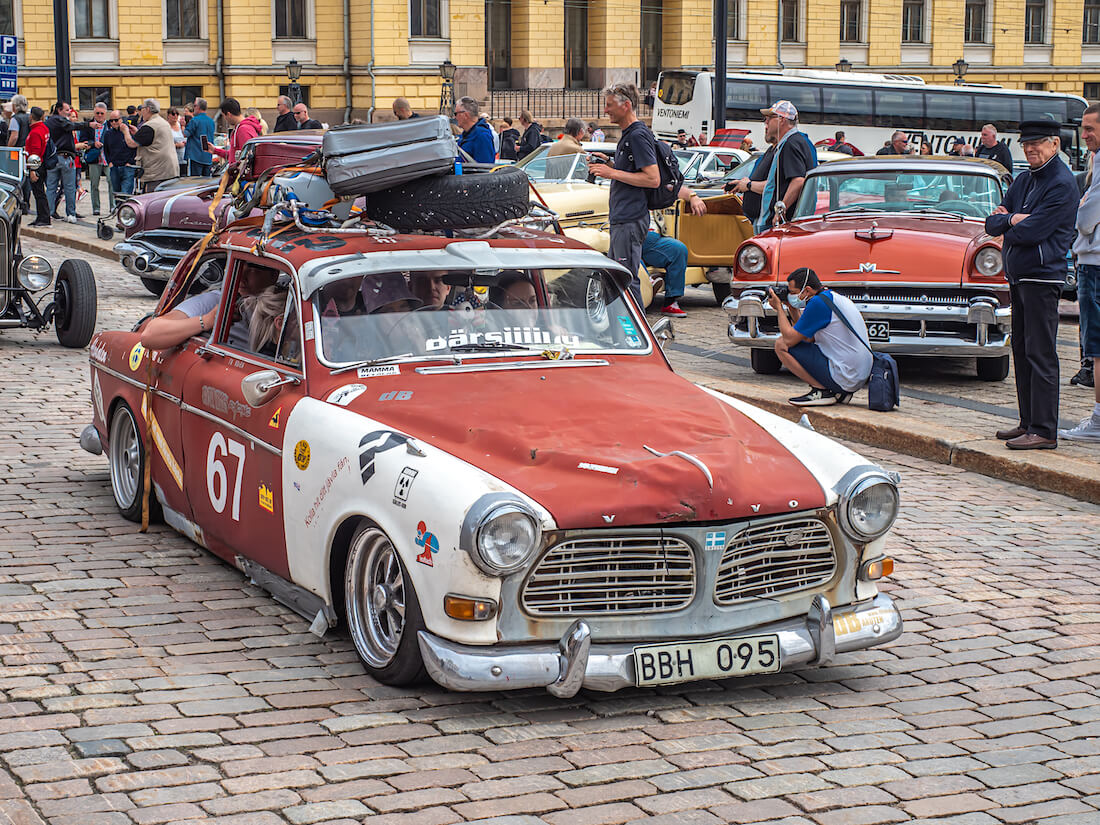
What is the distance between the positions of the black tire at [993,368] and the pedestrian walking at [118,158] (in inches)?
658

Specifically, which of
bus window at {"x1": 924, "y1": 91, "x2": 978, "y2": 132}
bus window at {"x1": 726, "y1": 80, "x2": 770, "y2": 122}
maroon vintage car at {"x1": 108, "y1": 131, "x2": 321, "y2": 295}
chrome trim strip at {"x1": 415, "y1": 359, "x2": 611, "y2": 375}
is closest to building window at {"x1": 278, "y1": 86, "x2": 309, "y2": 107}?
bus window at {"x1": 726, "y1": 80, "x2": 770, "y2": 122}

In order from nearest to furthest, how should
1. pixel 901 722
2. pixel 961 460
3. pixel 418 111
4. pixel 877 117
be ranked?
pixel 901 722
pixel 961 460
pixel 877 117
pixel 418 111

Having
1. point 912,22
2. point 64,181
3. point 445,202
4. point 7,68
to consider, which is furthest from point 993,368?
point 912,22

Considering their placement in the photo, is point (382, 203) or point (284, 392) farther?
point (382, 203)

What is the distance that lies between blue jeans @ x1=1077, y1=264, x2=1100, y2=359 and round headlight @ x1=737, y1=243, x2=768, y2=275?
9.84 feet

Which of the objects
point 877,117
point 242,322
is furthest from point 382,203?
point 877,117

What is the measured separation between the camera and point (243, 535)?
6094mm

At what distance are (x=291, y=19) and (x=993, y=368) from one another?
147 ft

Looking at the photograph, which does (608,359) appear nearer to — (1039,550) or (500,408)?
(500,408)

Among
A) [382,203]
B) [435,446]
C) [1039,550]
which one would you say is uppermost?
[382,203]

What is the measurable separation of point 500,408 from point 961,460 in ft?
15.0

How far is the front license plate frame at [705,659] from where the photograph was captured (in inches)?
192

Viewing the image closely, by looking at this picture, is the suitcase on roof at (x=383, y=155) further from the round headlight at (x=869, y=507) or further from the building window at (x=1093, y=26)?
the building window at (x=1093, y=26)

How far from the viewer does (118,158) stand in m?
25.2
